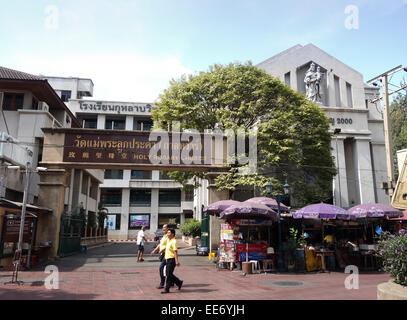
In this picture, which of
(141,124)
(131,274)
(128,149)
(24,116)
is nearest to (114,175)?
(141,124)

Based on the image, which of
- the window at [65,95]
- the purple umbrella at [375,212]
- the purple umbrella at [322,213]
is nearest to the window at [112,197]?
the window at [65,95]

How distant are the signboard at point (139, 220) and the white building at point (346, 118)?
101ft

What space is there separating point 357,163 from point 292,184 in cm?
967

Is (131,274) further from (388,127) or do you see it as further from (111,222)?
(111,222)

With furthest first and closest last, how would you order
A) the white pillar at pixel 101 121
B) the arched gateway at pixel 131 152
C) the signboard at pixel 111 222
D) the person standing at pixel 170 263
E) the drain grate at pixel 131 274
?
the white pillar at pixel 101 121, the signboard at pixel 111 222, the arched gateway at pixel 131 152, the drain grate at pixel 131 274, the person standing at pixel 170 263

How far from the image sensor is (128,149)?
717 inches

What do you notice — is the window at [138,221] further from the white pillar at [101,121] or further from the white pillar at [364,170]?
the white pillar at [364,170]

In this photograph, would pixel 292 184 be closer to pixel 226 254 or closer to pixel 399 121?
pixel 226 254

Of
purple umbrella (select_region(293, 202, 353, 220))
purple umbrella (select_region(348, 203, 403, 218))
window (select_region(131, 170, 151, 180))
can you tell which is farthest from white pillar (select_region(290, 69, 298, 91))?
window (select_region(131, 170, 151, 180))

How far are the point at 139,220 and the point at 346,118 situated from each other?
33.4m

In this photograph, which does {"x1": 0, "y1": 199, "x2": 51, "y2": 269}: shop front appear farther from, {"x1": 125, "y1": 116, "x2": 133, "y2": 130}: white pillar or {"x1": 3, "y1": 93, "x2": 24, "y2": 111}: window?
{"x1": 125, "y1": 116, "x2": 133, "y2": 130}: white pillar

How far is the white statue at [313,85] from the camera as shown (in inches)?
1062

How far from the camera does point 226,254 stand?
13773mm
